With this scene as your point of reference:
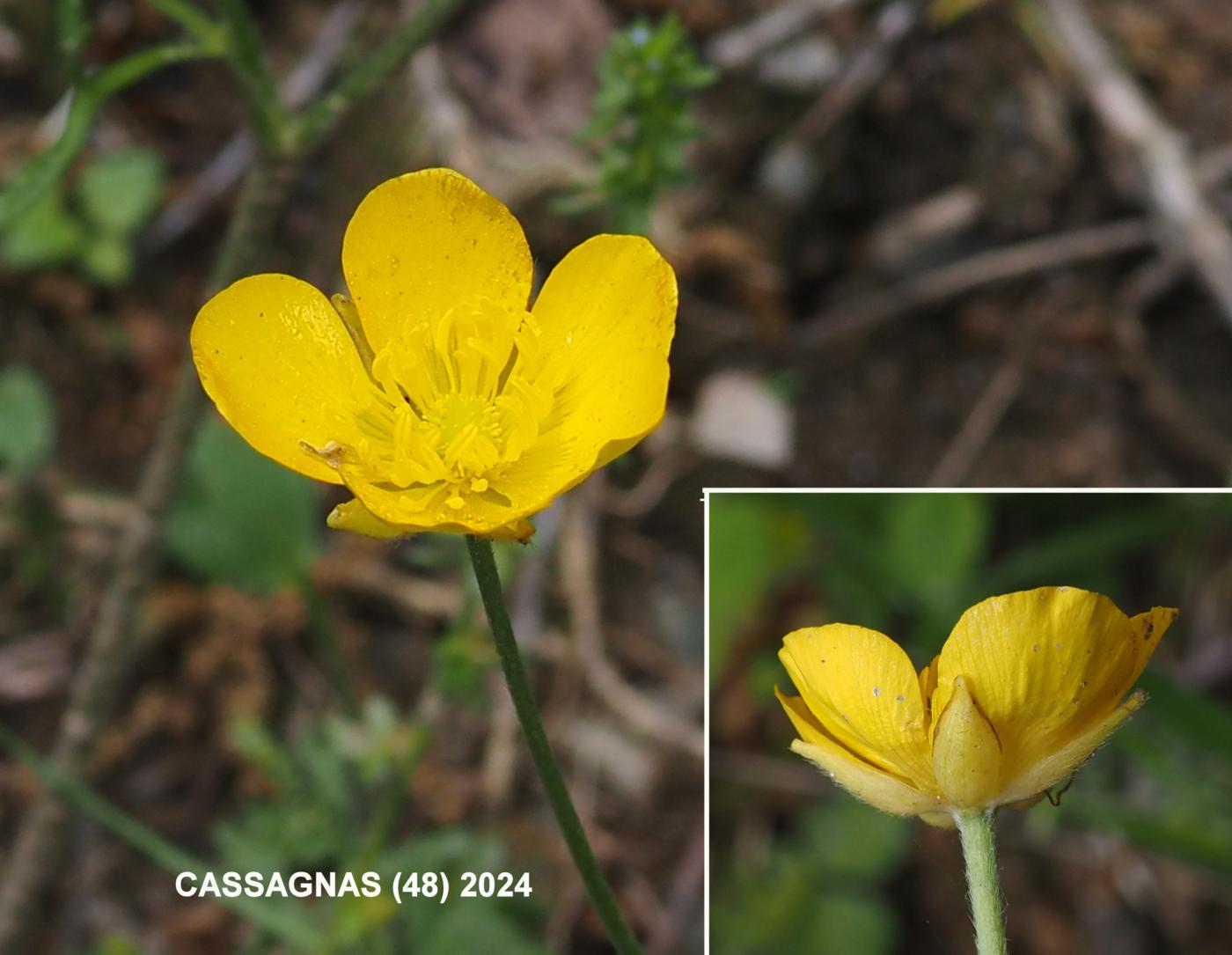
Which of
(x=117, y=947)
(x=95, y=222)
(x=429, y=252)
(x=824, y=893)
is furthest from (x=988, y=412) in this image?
(x=117, y=947)

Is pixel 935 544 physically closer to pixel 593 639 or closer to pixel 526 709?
pixel 593 639

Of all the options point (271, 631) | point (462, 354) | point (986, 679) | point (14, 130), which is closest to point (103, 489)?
point (271, 631)

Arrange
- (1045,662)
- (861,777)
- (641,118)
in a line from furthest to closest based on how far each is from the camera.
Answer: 1. (641,118)
2. (861,777)
3. (1045,662)

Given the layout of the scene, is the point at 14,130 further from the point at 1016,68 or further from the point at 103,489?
the point at 1016,68

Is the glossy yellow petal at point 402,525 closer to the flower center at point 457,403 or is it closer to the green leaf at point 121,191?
the flower center at point 457,403

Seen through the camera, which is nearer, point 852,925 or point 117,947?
point 117,947

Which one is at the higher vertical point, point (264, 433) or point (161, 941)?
point (264, 433)
